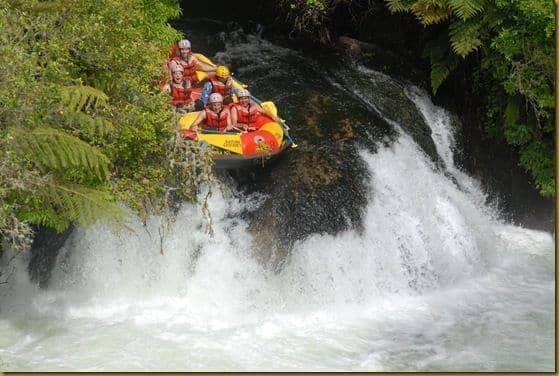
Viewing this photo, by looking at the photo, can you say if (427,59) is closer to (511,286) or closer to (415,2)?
(415,2)

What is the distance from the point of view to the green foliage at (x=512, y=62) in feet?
32.7

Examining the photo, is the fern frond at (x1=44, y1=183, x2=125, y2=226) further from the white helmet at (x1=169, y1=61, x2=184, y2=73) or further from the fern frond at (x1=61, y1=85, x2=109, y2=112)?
the white helmet at (x1=169, y1=61, x2=184, y2=73)

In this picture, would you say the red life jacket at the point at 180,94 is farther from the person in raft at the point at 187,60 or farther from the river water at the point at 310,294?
the river water at the point at 310,294

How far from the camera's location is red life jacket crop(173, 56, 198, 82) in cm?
1085

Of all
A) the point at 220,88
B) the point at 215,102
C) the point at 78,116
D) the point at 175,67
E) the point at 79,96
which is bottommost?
the point at 220,88

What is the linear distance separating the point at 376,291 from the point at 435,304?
2.13 feet

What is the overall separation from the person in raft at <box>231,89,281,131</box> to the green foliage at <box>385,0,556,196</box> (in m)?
2.42

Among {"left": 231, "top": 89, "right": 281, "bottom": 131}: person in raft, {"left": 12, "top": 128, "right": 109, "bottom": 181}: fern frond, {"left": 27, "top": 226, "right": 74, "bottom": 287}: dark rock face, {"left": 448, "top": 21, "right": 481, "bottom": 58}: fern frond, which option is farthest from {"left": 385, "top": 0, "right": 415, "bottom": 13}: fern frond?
{"left": 12, "top": 128, "right": 109, "bottom": 181}: fern frond

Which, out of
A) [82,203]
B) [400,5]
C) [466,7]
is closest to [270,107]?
[400,5]

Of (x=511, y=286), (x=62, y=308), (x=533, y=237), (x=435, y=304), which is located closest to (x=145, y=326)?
(x=62, y=308)

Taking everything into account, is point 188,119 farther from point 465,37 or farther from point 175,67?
point 465,37

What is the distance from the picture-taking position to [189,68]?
10906 millimetres

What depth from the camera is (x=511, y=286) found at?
9406mm

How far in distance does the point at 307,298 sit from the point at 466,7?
420 centimetres
